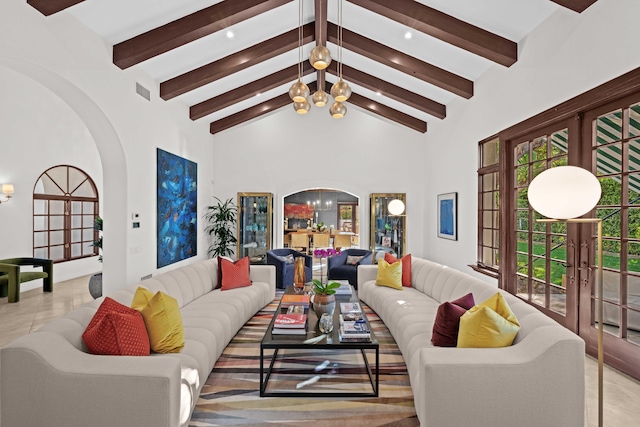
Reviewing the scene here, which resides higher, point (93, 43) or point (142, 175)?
point (93, 43)

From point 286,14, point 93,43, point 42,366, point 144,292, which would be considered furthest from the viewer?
point 286,14

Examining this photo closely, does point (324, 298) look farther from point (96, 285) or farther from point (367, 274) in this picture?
point (96, 285)

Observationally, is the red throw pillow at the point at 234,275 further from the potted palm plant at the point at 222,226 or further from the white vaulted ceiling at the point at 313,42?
the potted palm plant at the point at 222,226

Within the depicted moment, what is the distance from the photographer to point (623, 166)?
10.0ft

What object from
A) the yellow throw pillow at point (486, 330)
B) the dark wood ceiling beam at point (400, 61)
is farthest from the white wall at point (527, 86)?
the yellow throw pillow at point (486, 330)

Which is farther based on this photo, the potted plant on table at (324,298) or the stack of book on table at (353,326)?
the potted plant on table at (324,298)

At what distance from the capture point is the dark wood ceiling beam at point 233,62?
5367mm

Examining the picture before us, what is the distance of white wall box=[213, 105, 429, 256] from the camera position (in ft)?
26.3

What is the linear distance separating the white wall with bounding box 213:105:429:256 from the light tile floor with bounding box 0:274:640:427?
2.17m

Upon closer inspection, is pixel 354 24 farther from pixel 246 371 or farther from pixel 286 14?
pixel 246 371

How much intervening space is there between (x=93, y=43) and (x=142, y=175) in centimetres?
168

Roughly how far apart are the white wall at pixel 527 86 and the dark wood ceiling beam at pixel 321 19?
2.37m

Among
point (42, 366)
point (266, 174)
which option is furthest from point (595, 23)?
point (266, 174)

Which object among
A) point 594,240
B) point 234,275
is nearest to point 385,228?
point 234,275
